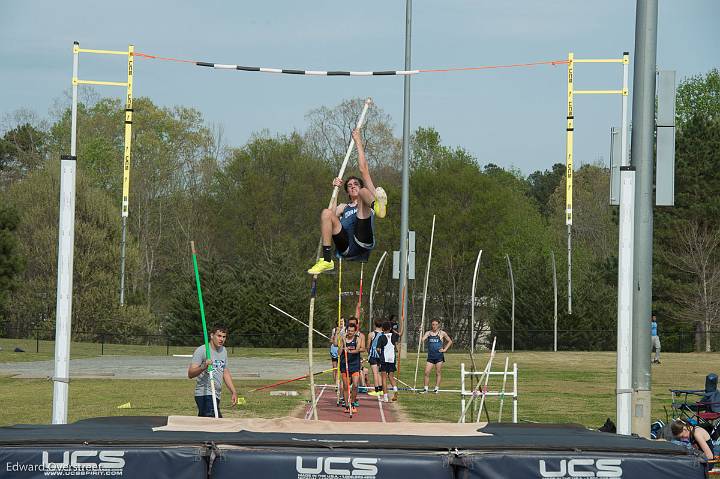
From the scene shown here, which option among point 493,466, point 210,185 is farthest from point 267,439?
point 210,185

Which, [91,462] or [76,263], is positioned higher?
[76,263]

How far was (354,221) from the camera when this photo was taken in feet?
36.5

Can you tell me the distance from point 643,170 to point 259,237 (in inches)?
1705

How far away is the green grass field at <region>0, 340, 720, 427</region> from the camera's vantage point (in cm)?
1798

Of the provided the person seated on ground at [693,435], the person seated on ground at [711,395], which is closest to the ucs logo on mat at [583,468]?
the person seated on ground at [693,435]

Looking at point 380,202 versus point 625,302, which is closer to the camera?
point 625,302

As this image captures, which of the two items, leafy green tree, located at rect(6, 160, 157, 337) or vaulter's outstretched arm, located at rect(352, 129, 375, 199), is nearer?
vaulter's outstretched arm, located at rect(352, 129, 375, 199)

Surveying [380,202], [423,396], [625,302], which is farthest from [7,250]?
[625,302]

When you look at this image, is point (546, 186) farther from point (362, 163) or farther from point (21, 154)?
point (362, 163)

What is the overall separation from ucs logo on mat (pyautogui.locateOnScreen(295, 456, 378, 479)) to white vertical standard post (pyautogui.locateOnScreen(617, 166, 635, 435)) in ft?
12.2

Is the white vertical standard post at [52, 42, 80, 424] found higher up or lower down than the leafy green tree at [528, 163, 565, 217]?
lower down

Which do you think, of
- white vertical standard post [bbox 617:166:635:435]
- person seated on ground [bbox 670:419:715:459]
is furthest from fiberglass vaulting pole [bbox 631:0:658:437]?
white vertical standard post [bbox 617:166:635:435]

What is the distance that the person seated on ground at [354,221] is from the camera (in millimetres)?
10901

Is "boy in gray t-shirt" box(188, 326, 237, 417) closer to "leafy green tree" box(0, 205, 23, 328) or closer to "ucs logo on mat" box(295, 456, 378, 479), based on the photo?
"ucs logo on mat" box(295, 456, 378, 479)
